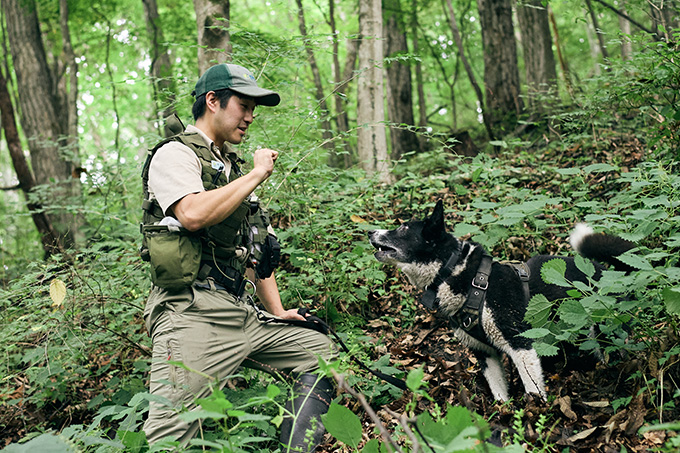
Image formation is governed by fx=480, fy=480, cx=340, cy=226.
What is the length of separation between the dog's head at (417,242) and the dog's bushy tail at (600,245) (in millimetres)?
1033

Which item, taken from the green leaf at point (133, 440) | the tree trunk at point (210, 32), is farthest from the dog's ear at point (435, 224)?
the tree trunk at point (210, 32)

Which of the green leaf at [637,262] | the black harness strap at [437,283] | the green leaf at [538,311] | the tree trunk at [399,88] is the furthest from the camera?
the tree trunk at [399,88]

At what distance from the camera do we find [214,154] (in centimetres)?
354

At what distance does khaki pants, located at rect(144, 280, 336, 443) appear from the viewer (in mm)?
2959

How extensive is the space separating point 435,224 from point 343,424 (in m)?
1.95

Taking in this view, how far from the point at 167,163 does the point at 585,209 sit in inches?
186

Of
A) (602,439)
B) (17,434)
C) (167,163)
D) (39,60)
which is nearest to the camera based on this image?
(602,439)

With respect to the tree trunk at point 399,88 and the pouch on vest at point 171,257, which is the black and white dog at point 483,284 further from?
the tree trunk at point 399,88

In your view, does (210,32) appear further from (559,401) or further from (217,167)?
(559,401)

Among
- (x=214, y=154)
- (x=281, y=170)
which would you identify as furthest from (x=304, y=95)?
(x=214, y=154)

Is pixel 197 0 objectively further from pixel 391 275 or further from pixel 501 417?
pixel 501 417

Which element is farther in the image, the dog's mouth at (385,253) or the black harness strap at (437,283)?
the dog's mouth at (385,253)

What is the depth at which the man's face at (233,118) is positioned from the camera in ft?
11.8

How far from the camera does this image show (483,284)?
3555mm
